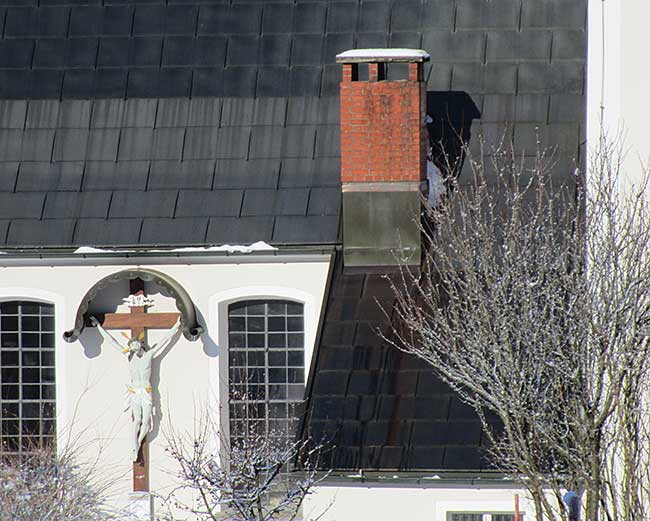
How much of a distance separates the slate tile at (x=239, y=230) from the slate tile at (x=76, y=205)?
1.40m

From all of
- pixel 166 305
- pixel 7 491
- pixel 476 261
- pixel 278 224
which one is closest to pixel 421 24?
pixel 278 224

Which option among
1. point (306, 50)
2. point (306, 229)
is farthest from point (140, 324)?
point (306, 50)

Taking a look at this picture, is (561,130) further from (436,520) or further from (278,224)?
(436,520)

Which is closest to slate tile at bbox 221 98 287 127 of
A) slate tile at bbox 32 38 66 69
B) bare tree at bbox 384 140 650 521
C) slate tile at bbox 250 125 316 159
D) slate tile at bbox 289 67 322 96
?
slate tile at bbox 250 125 316 159

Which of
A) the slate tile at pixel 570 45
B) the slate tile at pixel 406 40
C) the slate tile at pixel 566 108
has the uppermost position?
the slate tile at pixel 406 40

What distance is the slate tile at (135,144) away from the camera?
23.2 m

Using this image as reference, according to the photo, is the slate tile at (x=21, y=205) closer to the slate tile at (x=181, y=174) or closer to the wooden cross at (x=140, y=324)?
the slate tile at (x=181, y=174)

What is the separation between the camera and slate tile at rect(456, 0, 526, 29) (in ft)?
76.8

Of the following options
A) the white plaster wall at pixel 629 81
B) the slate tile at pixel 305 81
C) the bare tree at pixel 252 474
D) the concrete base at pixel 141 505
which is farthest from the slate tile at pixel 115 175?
the white plaster wall at pixel 629 81

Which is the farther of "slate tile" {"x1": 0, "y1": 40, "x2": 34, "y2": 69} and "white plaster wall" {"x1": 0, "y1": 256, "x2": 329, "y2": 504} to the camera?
"slate tile" {"x1": 0, "y1": 40, "x2": 34, "y2": 69}

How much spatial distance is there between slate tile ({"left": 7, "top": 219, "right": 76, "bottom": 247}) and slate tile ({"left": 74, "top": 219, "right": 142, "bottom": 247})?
0.13 metres

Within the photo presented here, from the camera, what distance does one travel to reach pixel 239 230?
22453mm

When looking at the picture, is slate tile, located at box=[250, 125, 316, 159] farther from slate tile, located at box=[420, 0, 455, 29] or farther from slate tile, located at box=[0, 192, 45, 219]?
slate tile, located at box=[0, 192, 45, 219]

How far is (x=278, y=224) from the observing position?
2245 centimetres
